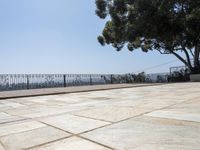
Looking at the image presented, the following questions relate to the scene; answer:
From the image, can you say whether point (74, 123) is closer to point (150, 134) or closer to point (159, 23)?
point (150, 134)

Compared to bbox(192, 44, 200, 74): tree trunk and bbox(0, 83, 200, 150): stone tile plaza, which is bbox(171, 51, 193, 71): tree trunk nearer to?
bbox(192, 44, 200, 74): tree trunk

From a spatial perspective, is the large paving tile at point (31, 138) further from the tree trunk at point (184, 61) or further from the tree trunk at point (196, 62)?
the tree trunk at point (184, 61)

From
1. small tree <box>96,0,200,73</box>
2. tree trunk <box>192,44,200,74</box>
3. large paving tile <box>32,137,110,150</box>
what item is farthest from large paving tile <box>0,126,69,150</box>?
tree trunk <box>192,44,200,74</box>

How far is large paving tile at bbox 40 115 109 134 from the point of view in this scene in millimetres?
2765

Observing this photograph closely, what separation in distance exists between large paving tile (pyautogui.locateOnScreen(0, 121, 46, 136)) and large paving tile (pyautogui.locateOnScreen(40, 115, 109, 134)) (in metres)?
0.18

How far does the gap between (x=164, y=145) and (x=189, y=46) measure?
1723 centimetres

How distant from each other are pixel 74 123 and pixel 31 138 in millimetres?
730

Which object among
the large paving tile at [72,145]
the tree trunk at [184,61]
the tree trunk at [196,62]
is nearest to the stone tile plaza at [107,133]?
the large paving tile at [72,145]

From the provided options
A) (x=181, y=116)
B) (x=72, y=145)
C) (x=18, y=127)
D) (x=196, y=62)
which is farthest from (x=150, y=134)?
(x=196, y=62)

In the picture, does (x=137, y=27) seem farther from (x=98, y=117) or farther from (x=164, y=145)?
(x=164, y=145)

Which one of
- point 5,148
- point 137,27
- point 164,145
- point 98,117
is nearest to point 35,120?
point 98,117

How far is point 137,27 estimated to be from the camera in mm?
17016

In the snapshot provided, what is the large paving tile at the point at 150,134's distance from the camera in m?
2.02

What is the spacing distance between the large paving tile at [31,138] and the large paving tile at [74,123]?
0.55 ft
